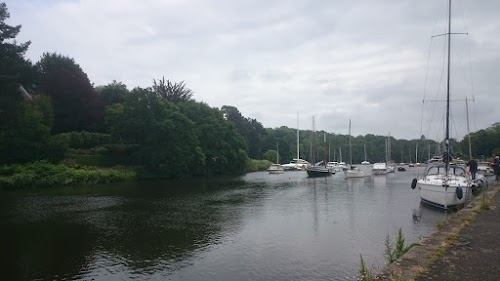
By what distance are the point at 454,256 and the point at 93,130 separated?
5642cm

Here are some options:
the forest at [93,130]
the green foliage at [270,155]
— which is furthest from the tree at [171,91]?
the green foliage at [270,155]

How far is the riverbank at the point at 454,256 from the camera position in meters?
7.63

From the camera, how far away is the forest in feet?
129

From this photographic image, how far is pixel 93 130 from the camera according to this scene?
57.7 metres

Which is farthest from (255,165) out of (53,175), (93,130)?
(53,175)

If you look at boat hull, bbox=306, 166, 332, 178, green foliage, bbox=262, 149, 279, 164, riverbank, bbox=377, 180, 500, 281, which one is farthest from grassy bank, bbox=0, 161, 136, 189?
green foliage, bbox=262, 149, 279, 164

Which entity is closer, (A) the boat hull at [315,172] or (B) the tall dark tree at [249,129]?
(A) the boat hull at [315,172]

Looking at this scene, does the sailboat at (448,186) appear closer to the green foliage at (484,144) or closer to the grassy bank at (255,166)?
the grassy bank at (255,166)

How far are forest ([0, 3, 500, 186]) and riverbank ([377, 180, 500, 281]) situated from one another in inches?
1439

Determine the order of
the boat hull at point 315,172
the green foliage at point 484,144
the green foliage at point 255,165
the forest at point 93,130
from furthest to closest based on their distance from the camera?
the green foliage at point 484,144 < the green foliage at point 255,165 < the boat hull at point 315,172 < the forest at point 93,130

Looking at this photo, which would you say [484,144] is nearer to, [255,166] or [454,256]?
[255,166]

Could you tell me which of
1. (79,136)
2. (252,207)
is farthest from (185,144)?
(252,207)

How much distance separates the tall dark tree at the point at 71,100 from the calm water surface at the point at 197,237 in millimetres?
27877

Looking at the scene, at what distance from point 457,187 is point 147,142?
4282 cm
